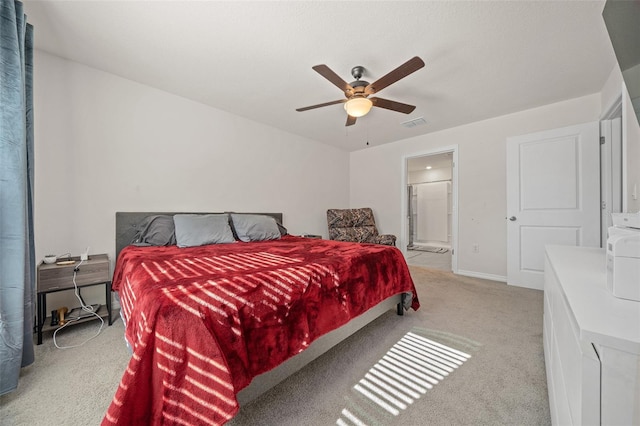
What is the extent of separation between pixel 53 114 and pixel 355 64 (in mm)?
2832

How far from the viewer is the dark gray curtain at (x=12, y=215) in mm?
1394

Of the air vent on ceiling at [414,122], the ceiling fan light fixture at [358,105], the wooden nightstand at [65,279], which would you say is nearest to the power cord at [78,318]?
the wooden nightstand at [65,279]

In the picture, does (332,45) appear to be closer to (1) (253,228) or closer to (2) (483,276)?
(1) (253,228)

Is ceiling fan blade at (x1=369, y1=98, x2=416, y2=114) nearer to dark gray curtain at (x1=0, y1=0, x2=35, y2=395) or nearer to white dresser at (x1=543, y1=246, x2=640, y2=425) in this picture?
white dresser at (x1=543, y1=246, x2=640, y2=425)

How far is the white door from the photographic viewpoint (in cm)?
286

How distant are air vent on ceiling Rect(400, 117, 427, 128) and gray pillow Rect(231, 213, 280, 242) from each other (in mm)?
2585

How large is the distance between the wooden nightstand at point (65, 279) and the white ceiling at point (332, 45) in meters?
1.88

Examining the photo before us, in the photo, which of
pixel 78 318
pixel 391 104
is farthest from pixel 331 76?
pixel 78 318

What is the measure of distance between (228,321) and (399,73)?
204 cm

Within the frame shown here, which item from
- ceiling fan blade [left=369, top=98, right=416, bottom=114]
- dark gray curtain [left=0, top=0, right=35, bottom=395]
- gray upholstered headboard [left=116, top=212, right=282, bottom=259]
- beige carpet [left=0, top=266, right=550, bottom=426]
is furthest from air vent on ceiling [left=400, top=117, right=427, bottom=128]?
dark gray curtain [left=0, top=0, right=35, bottom=395]

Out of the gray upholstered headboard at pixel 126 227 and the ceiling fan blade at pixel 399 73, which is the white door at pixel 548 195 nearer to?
the ceiling fan blade at pixel 399 73

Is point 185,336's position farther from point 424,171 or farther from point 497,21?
point 424,171

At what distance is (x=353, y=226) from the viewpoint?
482cm

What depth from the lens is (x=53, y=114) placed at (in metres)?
2.26
